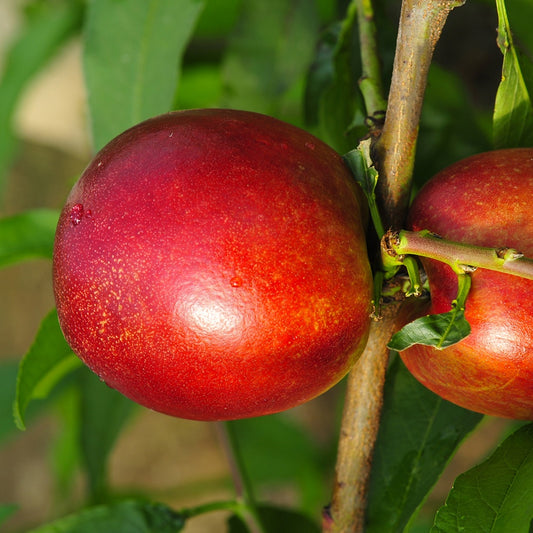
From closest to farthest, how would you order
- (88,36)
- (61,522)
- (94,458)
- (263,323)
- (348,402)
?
(263,323) < (348,402) < (61,522) < (88,36) < (94,458)

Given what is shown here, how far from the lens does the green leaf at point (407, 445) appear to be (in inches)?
28.1

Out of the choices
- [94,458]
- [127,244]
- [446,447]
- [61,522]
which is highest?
[127,244]

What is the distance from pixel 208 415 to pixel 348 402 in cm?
15

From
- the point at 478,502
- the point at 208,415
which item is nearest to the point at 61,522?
the point at 208,415

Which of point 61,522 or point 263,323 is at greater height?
point 263,323

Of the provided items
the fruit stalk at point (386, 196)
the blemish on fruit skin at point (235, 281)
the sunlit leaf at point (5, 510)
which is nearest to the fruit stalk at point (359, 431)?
the fruit stalk at point (386, 196)

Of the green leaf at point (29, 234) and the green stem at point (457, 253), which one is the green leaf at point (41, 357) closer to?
the green leaf at point (29, 234)

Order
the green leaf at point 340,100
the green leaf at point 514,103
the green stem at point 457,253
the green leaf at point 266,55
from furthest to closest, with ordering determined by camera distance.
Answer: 1. the green leaf at point 266,55
2. the green leaf at point 340,100
3. the green leaf at point 514,103
4. the green stem at point 457,253

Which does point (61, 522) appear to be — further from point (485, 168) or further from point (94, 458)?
point (485, 168)

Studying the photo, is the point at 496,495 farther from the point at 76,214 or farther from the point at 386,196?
the point at 76,214

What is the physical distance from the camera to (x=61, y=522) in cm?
81

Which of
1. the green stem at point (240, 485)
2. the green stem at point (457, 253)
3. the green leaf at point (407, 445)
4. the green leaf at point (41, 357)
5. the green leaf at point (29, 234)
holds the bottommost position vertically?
the green stem at point (240, 485)

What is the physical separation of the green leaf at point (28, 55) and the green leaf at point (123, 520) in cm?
74

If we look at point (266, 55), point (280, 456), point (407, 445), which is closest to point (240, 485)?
point (407, 445)
